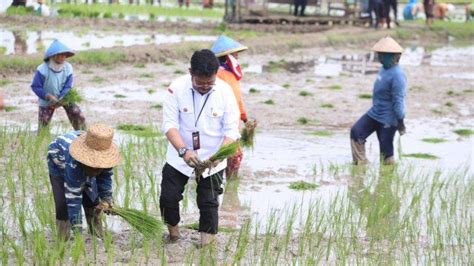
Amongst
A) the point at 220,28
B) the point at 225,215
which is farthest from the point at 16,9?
the point at 225,215

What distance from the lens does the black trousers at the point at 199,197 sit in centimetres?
548

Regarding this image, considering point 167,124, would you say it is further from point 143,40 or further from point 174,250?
point 143,40

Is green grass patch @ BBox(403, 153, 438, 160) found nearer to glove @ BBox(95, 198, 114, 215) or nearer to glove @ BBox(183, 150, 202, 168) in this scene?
glove @ BBox(183, 150, 202, 168)

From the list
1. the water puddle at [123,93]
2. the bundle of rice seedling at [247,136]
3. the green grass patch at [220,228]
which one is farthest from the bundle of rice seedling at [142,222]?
the water puddle at [123,93]

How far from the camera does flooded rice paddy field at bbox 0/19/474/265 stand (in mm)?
5465

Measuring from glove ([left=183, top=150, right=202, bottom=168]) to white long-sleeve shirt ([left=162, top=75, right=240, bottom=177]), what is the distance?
0.19 meters

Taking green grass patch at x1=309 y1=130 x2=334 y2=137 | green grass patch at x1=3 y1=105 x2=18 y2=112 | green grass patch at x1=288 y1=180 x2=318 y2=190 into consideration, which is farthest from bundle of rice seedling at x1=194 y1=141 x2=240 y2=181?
green grass patch at x1=3 y1=105 x2=18 y2=112

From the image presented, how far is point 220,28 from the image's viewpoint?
22.7m

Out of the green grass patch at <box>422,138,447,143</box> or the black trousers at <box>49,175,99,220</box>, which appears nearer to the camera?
the black trousers at <box>49,175,99,220</box>

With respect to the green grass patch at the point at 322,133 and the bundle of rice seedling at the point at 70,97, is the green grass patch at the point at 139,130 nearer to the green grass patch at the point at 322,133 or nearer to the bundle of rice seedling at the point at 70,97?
the bundle of rice seedling at the point at 70,97

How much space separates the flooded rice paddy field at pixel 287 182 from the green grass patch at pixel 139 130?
8 cm

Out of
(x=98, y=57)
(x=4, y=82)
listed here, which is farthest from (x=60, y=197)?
(x=98, y=57)

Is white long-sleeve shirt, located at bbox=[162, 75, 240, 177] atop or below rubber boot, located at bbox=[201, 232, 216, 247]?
atop

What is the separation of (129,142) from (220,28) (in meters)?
15.0
